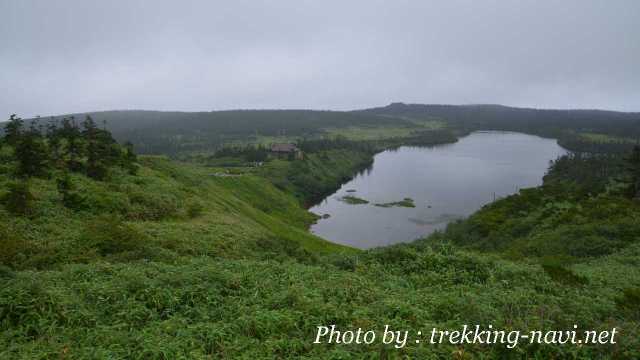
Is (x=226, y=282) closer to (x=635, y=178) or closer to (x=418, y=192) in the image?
(x=635, y=178)

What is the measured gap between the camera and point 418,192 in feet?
316

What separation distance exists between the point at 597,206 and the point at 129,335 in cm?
4071

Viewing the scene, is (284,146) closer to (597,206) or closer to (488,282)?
(597,206)

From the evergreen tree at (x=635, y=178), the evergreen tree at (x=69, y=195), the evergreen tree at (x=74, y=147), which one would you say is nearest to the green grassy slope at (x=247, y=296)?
the evergreen tree at (x=69, y=195)

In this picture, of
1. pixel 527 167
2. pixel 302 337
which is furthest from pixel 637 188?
pixel 527 167

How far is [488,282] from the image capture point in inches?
613

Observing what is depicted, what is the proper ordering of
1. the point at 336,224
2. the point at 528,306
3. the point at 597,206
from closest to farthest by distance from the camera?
the point at 528,306 → the point at 597,206 → the point at 336,224

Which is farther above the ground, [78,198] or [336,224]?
[78,198]

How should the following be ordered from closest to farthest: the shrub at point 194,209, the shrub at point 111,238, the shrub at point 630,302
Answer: the shrub at point 630,302 → the shrub at point 111,238 → the shrub at point 194,209

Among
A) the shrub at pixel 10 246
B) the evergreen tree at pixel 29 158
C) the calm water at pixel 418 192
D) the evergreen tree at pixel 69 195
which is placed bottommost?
the calm water at pixel 418 192

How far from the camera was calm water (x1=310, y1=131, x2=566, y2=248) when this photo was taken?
2542 inches

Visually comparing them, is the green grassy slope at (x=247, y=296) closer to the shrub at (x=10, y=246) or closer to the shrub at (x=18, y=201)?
the shrub at (x=10, y=246)

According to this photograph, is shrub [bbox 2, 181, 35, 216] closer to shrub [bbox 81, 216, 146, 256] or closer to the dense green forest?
the dense green forest

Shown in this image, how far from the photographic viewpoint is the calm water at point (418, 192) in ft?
212
